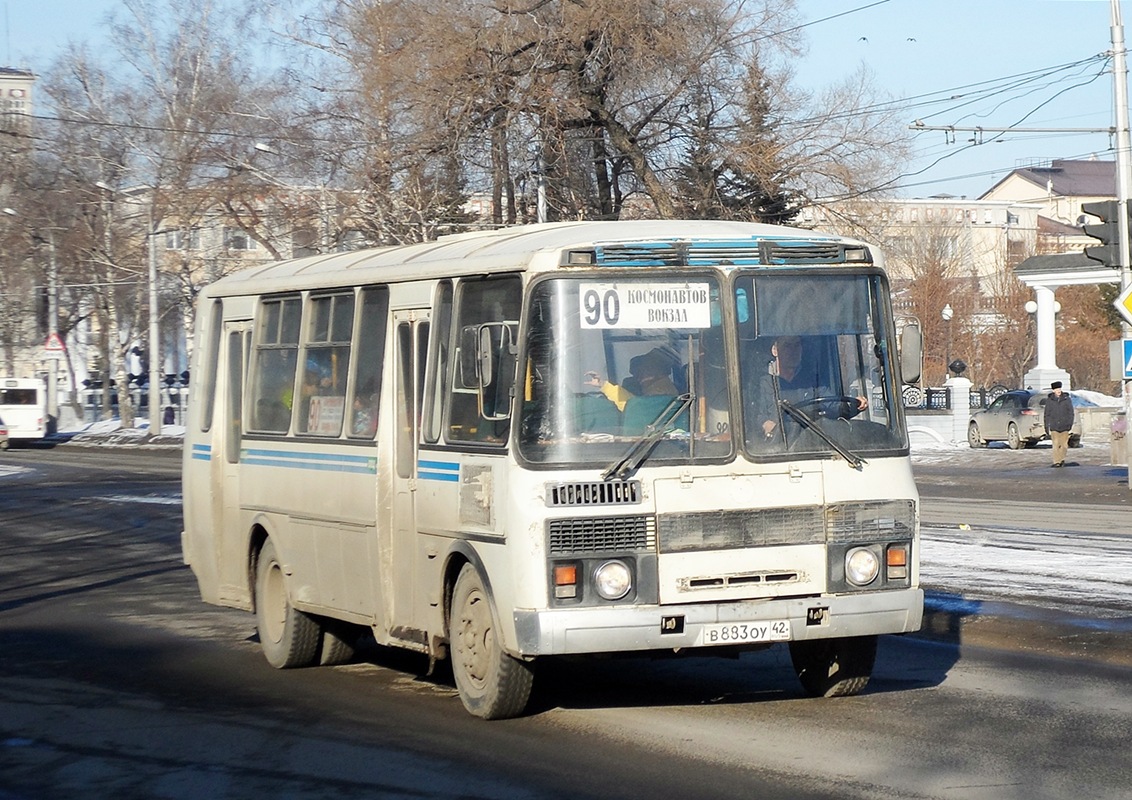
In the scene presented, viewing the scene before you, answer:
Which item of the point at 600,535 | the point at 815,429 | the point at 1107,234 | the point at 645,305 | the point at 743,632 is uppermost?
the point at 1107,234

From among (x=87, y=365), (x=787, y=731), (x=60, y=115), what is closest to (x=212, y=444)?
(x=787, y=731)

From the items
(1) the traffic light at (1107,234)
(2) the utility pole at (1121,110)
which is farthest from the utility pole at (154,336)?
(1) the traffic light at (1107,234)

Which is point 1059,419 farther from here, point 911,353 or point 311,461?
point 911,353

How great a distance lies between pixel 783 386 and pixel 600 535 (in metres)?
1.28

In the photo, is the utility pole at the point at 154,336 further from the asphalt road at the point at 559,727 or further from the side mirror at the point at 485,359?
the side mirror at the point at 485,359

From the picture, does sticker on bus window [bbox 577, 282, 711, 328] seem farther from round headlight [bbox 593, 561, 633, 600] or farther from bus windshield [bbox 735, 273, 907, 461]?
round headlight [bbox 593, 561, 633, 600]

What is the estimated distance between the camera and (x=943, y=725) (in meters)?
8.33

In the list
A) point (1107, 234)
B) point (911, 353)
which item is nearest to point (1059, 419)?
point (1107, 234)

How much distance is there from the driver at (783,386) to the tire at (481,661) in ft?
5.53

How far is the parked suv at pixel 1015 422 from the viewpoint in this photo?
42250 mm

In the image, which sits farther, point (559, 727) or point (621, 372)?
point (559, 727)

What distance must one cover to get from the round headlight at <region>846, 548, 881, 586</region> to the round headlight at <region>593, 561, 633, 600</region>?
3.88 feet

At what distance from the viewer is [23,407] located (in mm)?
54969

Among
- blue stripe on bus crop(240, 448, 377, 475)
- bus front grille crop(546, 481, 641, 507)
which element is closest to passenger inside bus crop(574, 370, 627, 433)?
bus front grille crop(546, 481, 641, 507)
